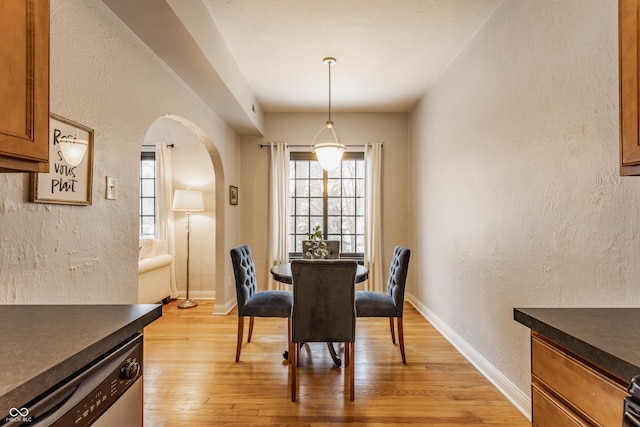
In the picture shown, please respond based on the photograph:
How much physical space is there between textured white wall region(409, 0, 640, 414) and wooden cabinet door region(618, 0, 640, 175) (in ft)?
1.38

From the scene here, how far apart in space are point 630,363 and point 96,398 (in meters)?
1.27

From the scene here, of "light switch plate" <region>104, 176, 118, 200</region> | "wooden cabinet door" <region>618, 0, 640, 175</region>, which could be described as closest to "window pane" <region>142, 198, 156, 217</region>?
"light switch plate" <region>104, 176, 118, 200</region>

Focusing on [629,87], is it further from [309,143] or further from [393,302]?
[309,143]

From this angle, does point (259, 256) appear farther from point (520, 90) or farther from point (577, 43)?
point (577, 43)

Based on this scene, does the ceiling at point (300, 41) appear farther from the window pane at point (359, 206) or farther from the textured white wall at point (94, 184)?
the window pane at point (359, 206)

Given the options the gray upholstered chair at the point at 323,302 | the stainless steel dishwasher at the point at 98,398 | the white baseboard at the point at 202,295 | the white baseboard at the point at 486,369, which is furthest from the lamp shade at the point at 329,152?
the white baseboard at the point at 202,295

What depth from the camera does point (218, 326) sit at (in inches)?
140

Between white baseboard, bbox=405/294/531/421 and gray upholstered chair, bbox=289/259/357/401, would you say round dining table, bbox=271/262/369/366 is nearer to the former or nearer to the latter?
gray upholstered chair, bbox=289/259/357/401

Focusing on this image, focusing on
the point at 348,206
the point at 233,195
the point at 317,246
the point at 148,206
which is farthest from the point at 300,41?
the point at 148,206

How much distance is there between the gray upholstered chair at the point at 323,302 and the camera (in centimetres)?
218

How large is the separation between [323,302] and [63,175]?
1.63m

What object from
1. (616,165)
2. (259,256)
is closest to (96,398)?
(616,165)

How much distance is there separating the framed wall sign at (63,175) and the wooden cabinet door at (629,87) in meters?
2.14

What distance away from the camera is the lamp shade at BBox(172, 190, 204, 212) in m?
4.35
